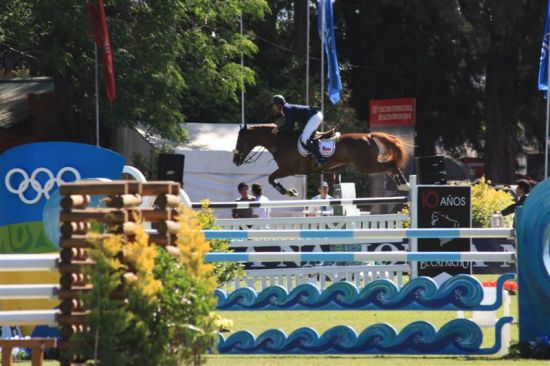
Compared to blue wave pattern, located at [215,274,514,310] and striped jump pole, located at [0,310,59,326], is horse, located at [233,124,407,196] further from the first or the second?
striped jump pole, located at [0,310,59,326]

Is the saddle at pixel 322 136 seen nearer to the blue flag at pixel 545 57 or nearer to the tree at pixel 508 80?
the blue flag at pixel 545 57

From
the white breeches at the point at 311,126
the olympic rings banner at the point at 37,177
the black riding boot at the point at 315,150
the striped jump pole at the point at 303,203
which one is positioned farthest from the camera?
the black riding boot at the point at 315,150

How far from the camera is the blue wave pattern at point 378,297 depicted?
8125 mm

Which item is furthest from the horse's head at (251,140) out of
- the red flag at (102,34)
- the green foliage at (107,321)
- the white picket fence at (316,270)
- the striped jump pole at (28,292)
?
the green foliage at (107,321)

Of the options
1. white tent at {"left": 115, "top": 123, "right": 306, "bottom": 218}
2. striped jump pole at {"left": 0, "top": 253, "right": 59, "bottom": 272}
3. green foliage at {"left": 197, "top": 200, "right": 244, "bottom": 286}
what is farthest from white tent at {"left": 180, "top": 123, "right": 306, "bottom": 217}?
striped jump pole at {"left": 0, "top": 253, "right": 59, "bottom": 272}

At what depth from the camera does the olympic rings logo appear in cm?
833

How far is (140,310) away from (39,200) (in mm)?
3502

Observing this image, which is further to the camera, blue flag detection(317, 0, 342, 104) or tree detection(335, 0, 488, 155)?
tree detection(335, 0, 488, 155)

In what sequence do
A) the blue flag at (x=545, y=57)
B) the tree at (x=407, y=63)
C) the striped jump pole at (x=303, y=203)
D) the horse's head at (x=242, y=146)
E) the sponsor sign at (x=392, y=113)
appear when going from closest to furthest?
1. the striped jump pole at (x=303, y=203)
2. the horse's head at (x=242, y=146)
3. the blue flag at (x=545, y=57)
4. the sponsor sign at (x=392, y=113)
5. the tree at (x=407, y=63)

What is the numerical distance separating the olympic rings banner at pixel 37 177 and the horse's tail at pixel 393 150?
37.6 ft

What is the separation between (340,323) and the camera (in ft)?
33.5

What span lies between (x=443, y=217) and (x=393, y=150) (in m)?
5.37

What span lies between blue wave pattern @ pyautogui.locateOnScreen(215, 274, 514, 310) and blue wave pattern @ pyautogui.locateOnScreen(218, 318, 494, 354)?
17 cm

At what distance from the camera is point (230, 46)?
27375 mm
